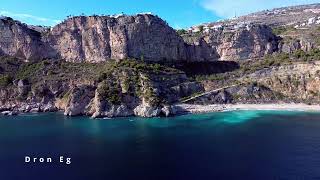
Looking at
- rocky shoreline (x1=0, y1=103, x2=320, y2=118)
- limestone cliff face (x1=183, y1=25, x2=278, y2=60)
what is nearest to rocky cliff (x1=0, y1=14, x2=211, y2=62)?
limestone cliff face (x1=183, y1=25, x2=278, y2=60)

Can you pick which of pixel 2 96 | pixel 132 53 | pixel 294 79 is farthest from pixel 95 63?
pixel 294 79

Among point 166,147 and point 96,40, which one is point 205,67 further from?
point 166,147

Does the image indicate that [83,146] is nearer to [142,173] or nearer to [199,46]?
[142,173]

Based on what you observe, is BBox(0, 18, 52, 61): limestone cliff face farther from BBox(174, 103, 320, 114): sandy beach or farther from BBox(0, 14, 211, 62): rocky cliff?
BBox(174, 103, 320, 114): sandy beach

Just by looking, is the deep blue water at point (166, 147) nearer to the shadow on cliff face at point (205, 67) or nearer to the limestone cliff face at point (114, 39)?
the shadow on cliff face at point (205, 67)

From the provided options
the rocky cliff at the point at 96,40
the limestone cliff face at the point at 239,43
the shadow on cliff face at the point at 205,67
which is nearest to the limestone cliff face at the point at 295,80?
the shadow on cliff face at the point at 205,67

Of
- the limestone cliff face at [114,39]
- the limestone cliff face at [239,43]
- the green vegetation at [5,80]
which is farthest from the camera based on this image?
the limestone cliff face at [239,43]

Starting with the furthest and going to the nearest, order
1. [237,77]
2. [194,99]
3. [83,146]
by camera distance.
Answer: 1. [237,77]
2. [194,99]
3. [83,146]

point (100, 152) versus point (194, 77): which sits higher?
point (194, 77)

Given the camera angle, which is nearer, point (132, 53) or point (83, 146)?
point (83, 146)
